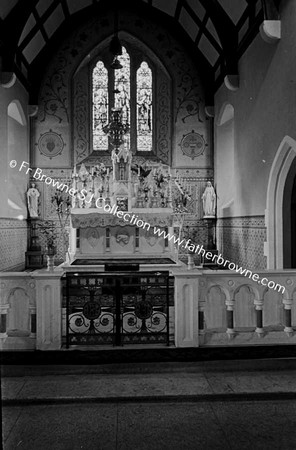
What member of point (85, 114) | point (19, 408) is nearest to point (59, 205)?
point (85, 114)

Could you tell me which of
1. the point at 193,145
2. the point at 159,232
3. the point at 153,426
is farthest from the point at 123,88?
the point at 153,426

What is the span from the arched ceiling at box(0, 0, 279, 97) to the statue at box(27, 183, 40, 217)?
2.71 m

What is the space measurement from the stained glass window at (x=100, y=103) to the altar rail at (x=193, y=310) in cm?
853

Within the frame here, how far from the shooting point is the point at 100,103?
476 inches

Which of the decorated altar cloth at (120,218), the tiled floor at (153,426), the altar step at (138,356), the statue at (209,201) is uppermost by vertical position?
the statue at (209,201)

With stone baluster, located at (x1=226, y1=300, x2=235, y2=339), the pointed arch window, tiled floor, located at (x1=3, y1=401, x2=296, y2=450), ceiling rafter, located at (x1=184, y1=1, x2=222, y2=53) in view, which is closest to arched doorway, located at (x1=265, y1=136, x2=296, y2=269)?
stone baluster, located at (x1=226, y1=300, x2=235, y2=339)

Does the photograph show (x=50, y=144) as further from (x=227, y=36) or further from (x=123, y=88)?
(x=227, y=36)

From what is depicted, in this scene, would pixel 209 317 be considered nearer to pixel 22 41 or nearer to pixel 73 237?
pixel 73 237

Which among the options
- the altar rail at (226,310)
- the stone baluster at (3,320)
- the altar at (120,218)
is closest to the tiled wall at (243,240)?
the altar at (120,218)

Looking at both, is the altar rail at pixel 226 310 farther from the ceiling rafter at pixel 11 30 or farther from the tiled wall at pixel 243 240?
the ceiling rafter at pixel 11 30

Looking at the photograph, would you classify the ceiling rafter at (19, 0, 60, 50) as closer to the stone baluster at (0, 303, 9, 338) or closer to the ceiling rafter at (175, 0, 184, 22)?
the ceiling rafter at (175, 0, 184, 22)

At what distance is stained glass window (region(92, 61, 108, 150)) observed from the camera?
39.6 ft

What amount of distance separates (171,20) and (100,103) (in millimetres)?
2878

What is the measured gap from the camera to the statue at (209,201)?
11477mm
